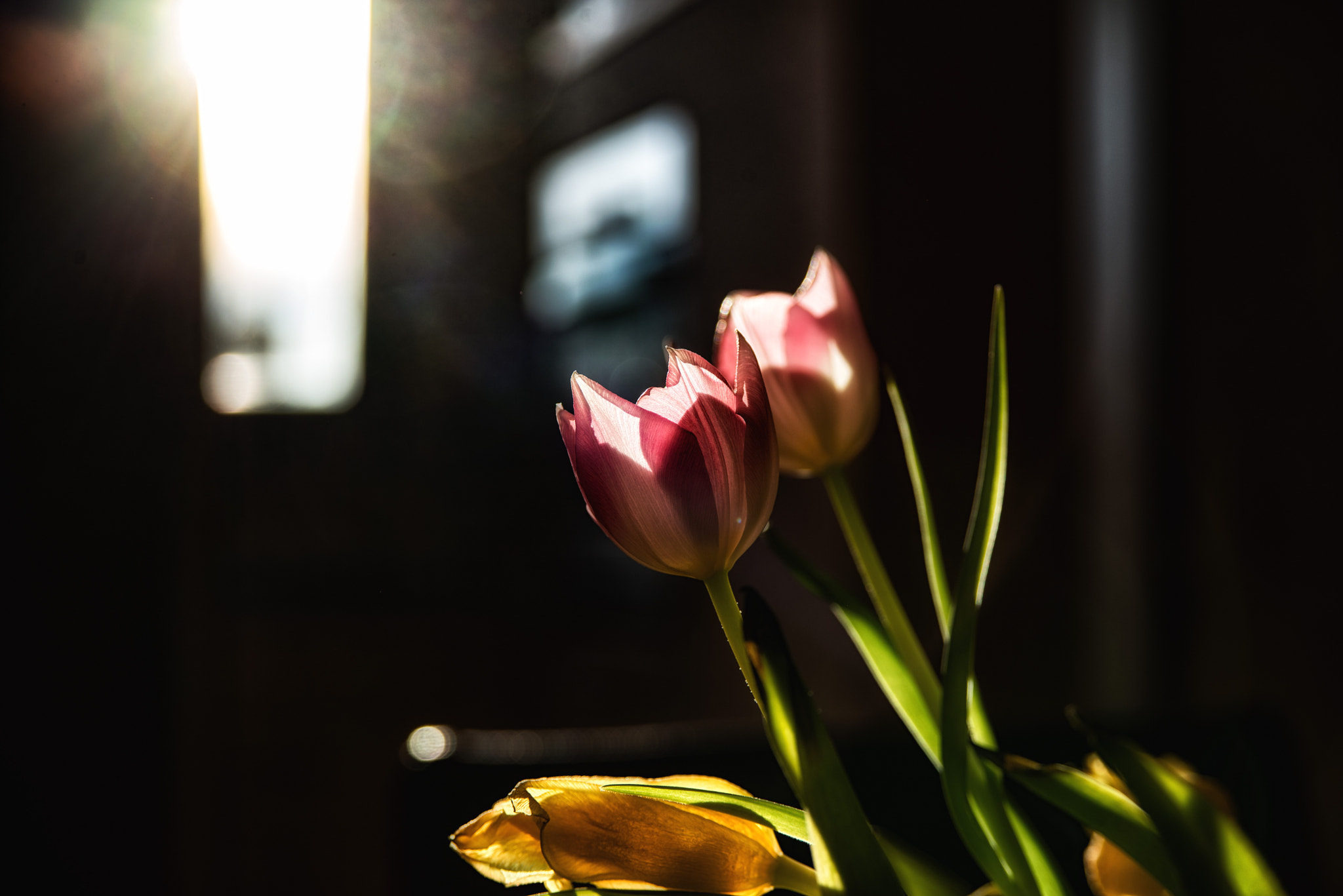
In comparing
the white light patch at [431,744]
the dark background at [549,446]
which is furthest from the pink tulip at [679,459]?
the white light patch at [431,744]

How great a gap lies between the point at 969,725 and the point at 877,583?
4cm

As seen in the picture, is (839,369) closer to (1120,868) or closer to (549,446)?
(1120,868)

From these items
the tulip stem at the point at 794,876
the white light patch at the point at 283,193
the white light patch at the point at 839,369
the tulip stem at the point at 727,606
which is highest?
the white light patch at the point at 283,193

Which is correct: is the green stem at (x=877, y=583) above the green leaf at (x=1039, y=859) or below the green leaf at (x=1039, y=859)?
above

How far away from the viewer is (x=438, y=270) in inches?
80.7

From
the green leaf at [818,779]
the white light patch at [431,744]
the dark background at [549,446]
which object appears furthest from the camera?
the dark background at [549,446]

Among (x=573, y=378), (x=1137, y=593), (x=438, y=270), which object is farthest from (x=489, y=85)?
(x=573, y=378)

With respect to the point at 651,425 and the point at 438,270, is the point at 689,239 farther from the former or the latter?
the point at 651,425

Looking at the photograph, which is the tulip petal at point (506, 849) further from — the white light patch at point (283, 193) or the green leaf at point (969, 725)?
the white light patch at point (283, 193)

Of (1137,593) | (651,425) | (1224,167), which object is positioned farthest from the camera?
(1137,593)

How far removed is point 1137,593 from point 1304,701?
0.30 meters

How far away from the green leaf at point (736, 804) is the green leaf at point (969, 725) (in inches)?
1.0

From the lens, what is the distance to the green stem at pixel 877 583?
0.20m

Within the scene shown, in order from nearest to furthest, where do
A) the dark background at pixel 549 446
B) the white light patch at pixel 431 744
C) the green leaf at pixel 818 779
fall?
1. the green leaf at pixel 818 779
2. the white light patch at pixel 431 744
3. the dark background at pixel 549 446
